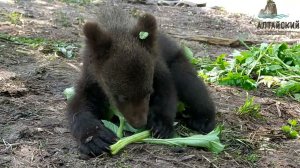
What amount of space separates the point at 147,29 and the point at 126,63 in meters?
0.51

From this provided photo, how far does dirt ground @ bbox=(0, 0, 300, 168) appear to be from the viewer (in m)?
4.17

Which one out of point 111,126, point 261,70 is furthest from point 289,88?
point 111,126

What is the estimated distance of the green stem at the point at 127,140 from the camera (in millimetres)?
4188

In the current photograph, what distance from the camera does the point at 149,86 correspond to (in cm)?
435

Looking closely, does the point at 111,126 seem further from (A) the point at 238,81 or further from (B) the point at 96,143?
(A) the point at 238,81

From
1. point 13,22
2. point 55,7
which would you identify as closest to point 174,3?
point 55,7

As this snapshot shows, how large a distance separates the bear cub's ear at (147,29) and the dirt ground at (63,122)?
0.92 m

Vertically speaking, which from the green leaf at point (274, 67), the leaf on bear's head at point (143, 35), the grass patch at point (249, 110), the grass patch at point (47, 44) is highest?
the leaf on bear's head at point (143, 35)

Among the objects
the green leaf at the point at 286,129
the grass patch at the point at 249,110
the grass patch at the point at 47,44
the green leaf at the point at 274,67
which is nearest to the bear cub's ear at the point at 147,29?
the grass patch at the point at 249,110

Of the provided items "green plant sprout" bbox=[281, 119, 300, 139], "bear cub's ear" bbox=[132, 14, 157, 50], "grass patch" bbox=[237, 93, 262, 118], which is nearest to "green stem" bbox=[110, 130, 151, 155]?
"bear cub's ear" bbox=[132, 14, 157, 50]

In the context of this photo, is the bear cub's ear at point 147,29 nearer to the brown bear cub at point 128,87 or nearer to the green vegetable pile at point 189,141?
the brown bear cub at point 128,87

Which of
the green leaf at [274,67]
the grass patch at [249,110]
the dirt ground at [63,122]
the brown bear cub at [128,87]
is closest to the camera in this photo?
the dirt ground at [63,122]

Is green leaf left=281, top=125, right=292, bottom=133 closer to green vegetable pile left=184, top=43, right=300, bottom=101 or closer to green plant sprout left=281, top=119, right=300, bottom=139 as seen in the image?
green plant sprout left=281, top=119, right=300, bottom=139

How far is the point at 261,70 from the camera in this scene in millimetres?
7238
